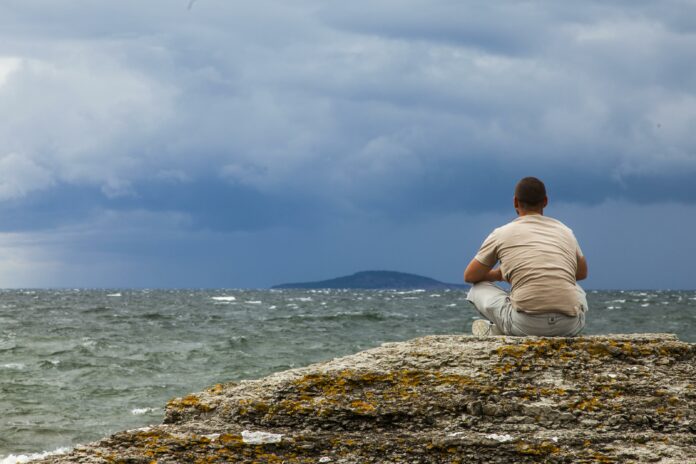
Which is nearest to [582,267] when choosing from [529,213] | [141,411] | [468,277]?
[529,213]

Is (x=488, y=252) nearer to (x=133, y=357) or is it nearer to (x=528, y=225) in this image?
(x=528, y=225)

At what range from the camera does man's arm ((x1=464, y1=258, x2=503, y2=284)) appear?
656cm

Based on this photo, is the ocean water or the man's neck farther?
the ocean water

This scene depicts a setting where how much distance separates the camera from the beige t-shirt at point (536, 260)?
6.16 m

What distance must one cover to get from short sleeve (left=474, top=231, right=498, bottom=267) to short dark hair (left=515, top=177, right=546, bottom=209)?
0.38m

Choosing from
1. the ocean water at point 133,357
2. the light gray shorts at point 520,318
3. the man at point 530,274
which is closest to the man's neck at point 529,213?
the man at point 530,274

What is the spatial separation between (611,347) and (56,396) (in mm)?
13163

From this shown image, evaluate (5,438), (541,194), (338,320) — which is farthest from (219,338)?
(541,194)

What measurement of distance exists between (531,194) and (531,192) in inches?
0.6

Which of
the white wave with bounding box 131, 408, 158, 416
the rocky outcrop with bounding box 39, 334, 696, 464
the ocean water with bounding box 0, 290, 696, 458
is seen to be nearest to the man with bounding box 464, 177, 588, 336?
the rocky outcrop with bounding box 39, 334, 696, 464

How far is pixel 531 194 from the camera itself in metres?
6.53

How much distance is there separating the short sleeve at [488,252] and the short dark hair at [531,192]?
15.1 inches

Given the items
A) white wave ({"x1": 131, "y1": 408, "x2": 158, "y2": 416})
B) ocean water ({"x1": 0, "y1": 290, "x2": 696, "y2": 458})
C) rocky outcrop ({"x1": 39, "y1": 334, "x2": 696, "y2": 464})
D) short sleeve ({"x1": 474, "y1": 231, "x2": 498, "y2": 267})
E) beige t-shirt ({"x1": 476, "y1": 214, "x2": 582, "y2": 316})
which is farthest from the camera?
white wave ({"x1": 131, "y1": 408, "x2": 158, "y2": 416})

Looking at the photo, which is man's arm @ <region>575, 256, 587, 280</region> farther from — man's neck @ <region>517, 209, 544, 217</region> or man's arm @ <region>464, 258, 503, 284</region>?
man's arm @ <region>464, 258, 503, 284</region>
